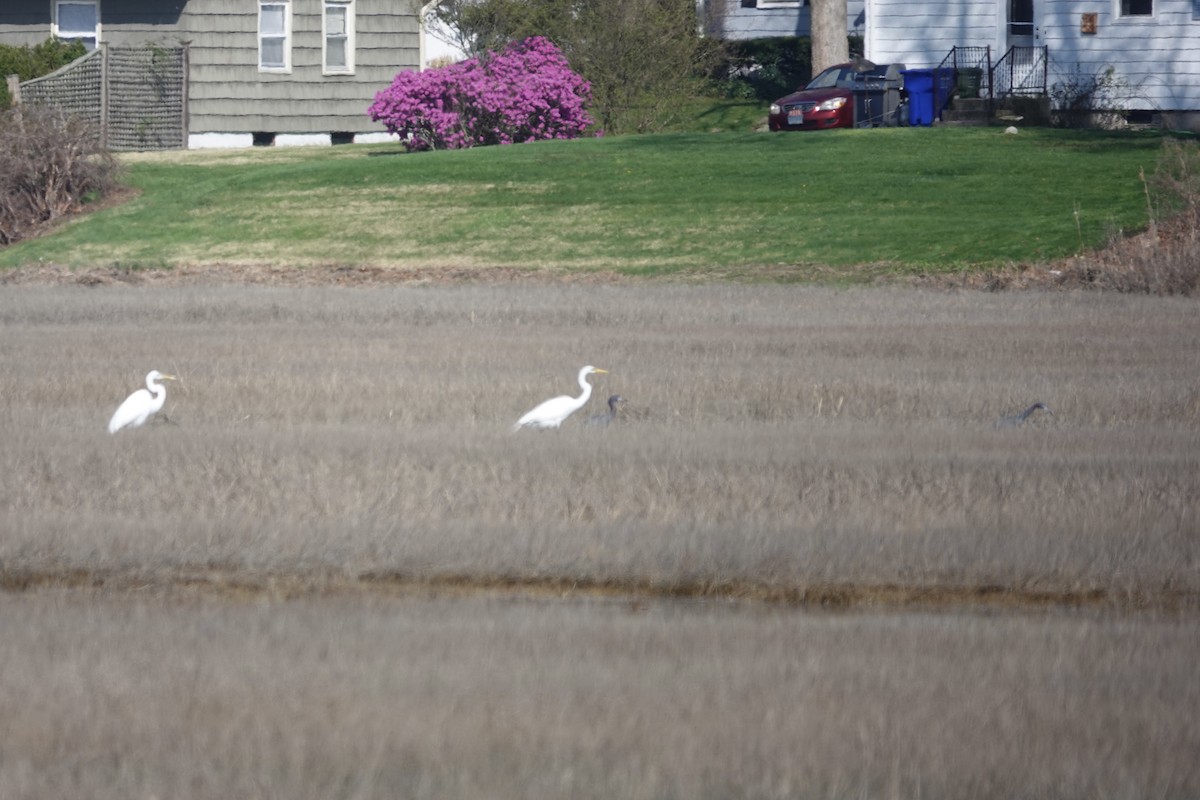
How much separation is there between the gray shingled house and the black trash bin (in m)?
10.1

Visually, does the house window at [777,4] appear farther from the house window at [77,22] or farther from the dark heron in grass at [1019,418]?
the dark heron in grass at [1019,418]

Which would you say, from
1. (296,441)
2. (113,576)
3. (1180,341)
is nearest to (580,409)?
(296,441)

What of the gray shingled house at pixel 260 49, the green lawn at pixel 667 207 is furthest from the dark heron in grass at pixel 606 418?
the gray shingled house at pixel 260 49

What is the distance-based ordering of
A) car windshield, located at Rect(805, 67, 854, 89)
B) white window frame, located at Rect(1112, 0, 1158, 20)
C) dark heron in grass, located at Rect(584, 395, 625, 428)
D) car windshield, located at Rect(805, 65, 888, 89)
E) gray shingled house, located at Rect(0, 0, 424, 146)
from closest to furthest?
1. dark heron in grass, located at Rect(584, 395, 625, 428)
2. car windshield, located at Rect(805, 65, 888, 89)
3. car windshield, located at Rect(805, 67, 854, 89)
4. white window frame, located at Rect(1112, 0, 1158, 20)
5. gray shingled house, located at Rect(0, 0, 424, 146)

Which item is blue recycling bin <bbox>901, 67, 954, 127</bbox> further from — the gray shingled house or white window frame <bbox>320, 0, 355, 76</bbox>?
white window frame <bbox>320, 0, 355, 76</bbox>

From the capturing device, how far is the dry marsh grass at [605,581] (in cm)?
539

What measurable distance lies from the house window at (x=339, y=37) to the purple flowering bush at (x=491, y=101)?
4.54 meters

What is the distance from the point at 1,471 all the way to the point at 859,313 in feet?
36.5

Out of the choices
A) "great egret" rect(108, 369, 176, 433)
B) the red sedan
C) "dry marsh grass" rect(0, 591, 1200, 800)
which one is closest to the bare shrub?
the red sedan

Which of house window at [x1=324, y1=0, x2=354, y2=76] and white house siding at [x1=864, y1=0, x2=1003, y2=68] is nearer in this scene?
white house siding at [x1=864, y1=0, x2=1003, y2=68]

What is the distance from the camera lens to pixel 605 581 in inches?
322

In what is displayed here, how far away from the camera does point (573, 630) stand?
7.01m

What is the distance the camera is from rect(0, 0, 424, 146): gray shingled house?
1550 inches

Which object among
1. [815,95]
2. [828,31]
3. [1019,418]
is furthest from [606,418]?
[828,31]
